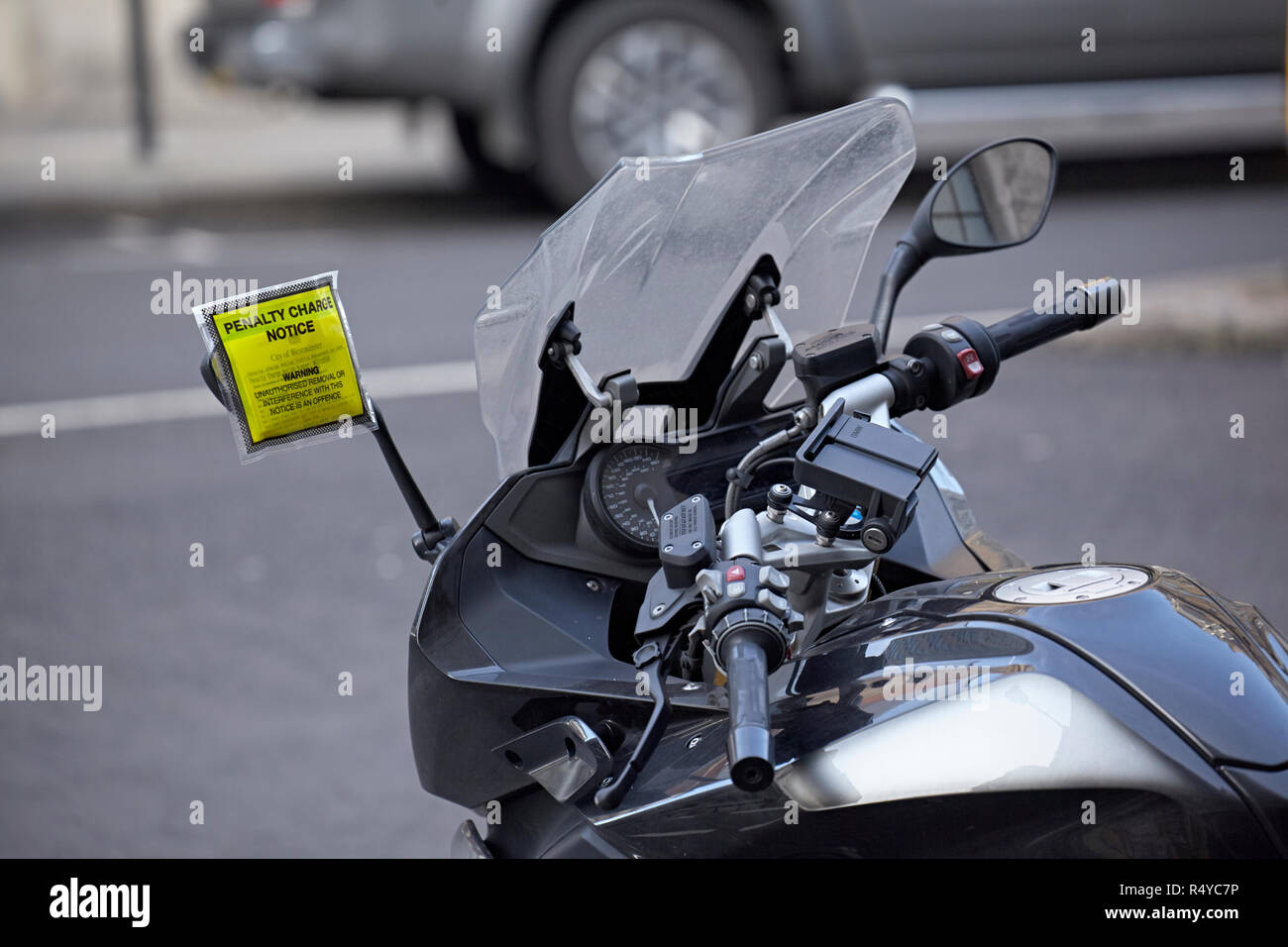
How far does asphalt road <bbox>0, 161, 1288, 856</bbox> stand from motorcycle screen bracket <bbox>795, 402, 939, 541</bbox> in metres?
1.95

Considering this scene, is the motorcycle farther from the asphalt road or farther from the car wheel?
the car wheel

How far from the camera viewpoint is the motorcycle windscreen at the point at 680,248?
1590mm

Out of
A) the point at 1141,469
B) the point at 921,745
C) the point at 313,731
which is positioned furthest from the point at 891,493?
the point at 1141,469

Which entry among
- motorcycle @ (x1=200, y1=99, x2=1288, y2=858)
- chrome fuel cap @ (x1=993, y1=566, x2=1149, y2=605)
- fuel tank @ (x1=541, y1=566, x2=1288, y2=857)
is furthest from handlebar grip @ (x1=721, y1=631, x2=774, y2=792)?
chrome fuel cap @ (x1=993, y1=566, x2=1149, y2=605)

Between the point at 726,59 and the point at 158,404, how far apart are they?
3714 mm

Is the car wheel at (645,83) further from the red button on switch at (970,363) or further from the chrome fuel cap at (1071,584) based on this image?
the chrome fuel cap at (1071,584)

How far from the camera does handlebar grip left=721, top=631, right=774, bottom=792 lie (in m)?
1.18

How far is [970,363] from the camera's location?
158 cm

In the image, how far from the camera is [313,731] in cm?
355

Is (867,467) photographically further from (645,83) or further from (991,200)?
(645,83)

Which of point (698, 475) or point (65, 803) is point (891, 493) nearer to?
point (698, 475)

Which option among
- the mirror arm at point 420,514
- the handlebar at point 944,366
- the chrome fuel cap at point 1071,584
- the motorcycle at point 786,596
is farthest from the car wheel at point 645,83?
the chrome fuel cap at point 1071,584
